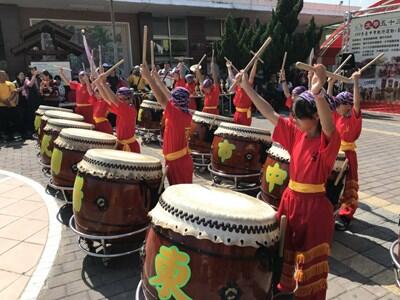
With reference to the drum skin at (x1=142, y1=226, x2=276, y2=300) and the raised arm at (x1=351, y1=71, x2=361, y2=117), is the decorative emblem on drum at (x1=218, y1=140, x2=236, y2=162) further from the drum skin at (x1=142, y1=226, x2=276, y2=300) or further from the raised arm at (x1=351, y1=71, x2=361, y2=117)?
the drum skin at (x1=142, y1=226, x2=276, y2=300)

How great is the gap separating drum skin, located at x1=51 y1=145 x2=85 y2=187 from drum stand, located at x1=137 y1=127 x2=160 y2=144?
434cm

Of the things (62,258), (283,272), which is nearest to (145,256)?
(283,272)

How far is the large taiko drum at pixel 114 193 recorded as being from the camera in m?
3.21

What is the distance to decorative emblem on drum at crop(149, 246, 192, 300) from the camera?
7.11 feet

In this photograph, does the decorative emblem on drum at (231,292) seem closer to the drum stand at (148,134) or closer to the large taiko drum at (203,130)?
the large taiko drum at (203,130)

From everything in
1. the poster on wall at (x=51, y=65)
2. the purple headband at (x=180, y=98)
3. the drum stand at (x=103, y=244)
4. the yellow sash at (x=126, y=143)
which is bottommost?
the drum stand at (x=103, y=244)

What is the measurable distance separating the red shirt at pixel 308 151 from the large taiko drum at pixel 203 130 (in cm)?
336

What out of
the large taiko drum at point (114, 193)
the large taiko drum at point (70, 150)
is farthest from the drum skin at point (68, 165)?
the large taiko drum at point (114, 193)

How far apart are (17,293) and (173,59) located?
628 inches

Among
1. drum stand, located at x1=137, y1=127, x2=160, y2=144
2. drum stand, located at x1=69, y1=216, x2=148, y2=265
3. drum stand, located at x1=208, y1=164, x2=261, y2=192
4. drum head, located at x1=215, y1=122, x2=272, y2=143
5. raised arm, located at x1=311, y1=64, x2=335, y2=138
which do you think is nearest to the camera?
raised arm, located at x1=311, y1=64, x2=335, y2=138

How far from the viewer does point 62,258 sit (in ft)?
12.2

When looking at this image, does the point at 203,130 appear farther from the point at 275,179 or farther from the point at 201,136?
the point at 275,179

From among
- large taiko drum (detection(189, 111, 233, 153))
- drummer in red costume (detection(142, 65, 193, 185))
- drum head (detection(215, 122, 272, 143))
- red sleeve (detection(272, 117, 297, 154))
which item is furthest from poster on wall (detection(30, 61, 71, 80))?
red sleeve (detection(272, 117, 297, 154))

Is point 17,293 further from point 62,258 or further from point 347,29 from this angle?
point 347,29
